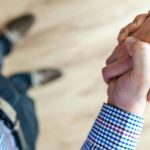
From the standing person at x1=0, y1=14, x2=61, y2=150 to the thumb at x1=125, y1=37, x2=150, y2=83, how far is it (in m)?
0.27

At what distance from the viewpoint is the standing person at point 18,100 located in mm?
752

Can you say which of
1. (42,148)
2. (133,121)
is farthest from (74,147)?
(133,121)

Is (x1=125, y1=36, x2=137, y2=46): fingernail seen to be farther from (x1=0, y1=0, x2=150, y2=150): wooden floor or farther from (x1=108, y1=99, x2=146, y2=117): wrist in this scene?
(x1=0, y1=0, x2=150, y2=150): wooden floor

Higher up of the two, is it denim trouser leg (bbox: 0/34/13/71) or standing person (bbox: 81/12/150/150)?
denim trouser leg (bbox: 0/34/13/71)

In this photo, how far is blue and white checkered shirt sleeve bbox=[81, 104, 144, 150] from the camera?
1.92 ft

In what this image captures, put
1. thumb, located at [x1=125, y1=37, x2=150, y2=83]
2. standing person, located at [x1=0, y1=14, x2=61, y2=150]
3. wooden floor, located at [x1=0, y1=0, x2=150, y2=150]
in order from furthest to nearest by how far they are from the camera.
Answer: wooden floor, located at [x1=0, y1=0, x2=150, y2=150]
standing person, located at [x1=0, y1=14, x2=61, y2=150]
thumb, located at [x1=125, y1=37, x2=150, y2=83]

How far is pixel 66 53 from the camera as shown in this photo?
116cm

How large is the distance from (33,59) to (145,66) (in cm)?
66

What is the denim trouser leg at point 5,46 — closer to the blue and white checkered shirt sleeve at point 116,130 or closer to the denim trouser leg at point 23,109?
the denim trouser leg at point 23,109

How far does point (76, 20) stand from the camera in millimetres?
1157

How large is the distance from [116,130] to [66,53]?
0.59 metres

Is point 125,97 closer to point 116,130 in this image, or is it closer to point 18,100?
point 116,130

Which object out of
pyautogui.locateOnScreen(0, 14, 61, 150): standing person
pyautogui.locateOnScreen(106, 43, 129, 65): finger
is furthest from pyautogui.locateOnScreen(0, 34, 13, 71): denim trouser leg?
pyautogui.locateOnScreen(106, 43, 129, 65): finger

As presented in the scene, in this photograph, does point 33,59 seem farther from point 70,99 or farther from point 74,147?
point 74,147
